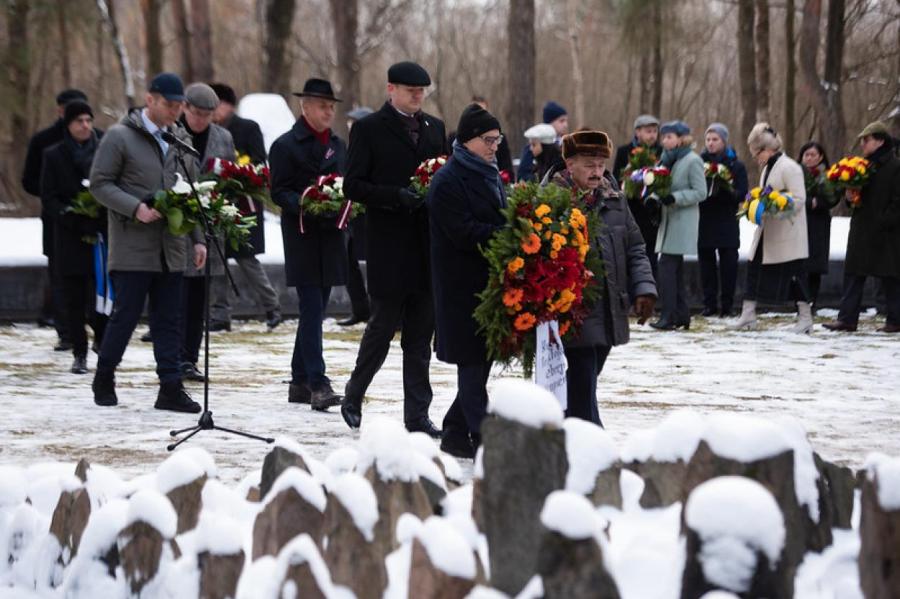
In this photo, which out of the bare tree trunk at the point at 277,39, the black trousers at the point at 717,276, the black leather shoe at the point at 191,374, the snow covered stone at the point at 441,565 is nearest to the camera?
the snow covered stone at the point at 441,565

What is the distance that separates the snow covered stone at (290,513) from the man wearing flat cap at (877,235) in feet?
36.7

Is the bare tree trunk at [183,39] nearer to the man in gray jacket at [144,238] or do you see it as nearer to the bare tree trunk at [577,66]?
the man in gray jacket at [144,238]

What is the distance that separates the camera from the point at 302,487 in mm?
4520

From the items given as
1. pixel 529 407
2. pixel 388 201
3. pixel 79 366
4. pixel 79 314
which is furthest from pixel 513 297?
pixel 79 314

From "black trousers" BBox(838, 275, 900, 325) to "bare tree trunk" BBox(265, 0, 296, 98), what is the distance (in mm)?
12794

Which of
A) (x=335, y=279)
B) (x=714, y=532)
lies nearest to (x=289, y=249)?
(x=335, y=279)

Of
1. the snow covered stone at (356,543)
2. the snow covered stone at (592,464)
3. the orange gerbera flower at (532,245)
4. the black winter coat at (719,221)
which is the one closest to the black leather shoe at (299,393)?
the orange gerbera flower at (532,245)

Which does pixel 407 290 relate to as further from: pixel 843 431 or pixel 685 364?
pixel 685 364

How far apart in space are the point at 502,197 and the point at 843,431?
8.35ft

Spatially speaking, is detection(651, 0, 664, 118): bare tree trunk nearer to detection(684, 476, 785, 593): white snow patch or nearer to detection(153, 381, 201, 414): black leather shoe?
detection(153, 381, 201, 414): black leather shoe

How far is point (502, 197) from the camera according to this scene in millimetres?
7680

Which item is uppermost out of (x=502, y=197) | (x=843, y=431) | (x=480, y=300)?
(x=502, y=197)

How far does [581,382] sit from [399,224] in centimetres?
146

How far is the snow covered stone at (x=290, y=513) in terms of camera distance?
448 centimetres
